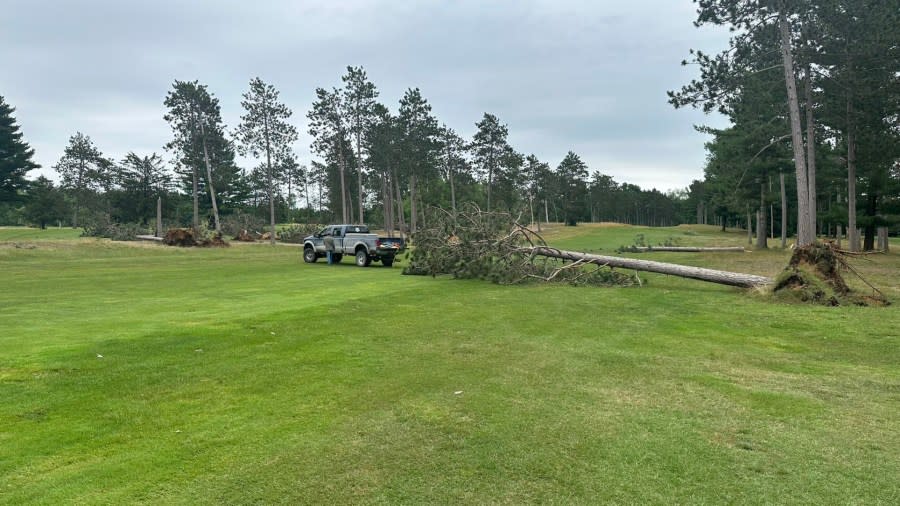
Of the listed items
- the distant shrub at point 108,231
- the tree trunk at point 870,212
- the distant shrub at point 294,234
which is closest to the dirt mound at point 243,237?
the distant shrub at point 294,234

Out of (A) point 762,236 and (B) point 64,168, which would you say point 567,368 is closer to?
(A) point 762,236

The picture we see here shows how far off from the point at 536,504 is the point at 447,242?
15253 mm

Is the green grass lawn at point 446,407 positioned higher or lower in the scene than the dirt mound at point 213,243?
lower

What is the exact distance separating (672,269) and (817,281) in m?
3.96

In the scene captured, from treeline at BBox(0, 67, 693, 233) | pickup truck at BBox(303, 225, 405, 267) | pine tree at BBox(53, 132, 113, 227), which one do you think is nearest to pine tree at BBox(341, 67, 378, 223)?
treeline at BBox(0, 67, 693, 233)

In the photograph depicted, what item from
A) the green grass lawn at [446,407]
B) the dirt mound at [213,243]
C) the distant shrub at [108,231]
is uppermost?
the distant shrub at [108,231]

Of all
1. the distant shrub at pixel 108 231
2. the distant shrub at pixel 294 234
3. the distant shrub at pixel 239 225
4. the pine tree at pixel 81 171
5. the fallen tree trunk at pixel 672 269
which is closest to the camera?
the fallen tree trunk at pixel 672 269

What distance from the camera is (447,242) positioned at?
715 inches

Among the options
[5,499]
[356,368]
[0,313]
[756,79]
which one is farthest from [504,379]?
[756,79]

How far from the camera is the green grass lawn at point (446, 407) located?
3.28m

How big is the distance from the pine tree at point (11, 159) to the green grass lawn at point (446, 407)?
53.6m

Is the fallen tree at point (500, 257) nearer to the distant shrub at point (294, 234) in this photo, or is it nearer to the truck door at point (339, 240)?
the truck door at point (339, 240)

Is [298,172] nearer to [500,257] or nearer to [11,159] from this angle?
[11,159]

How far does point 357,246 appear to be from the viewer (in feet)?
77.8
